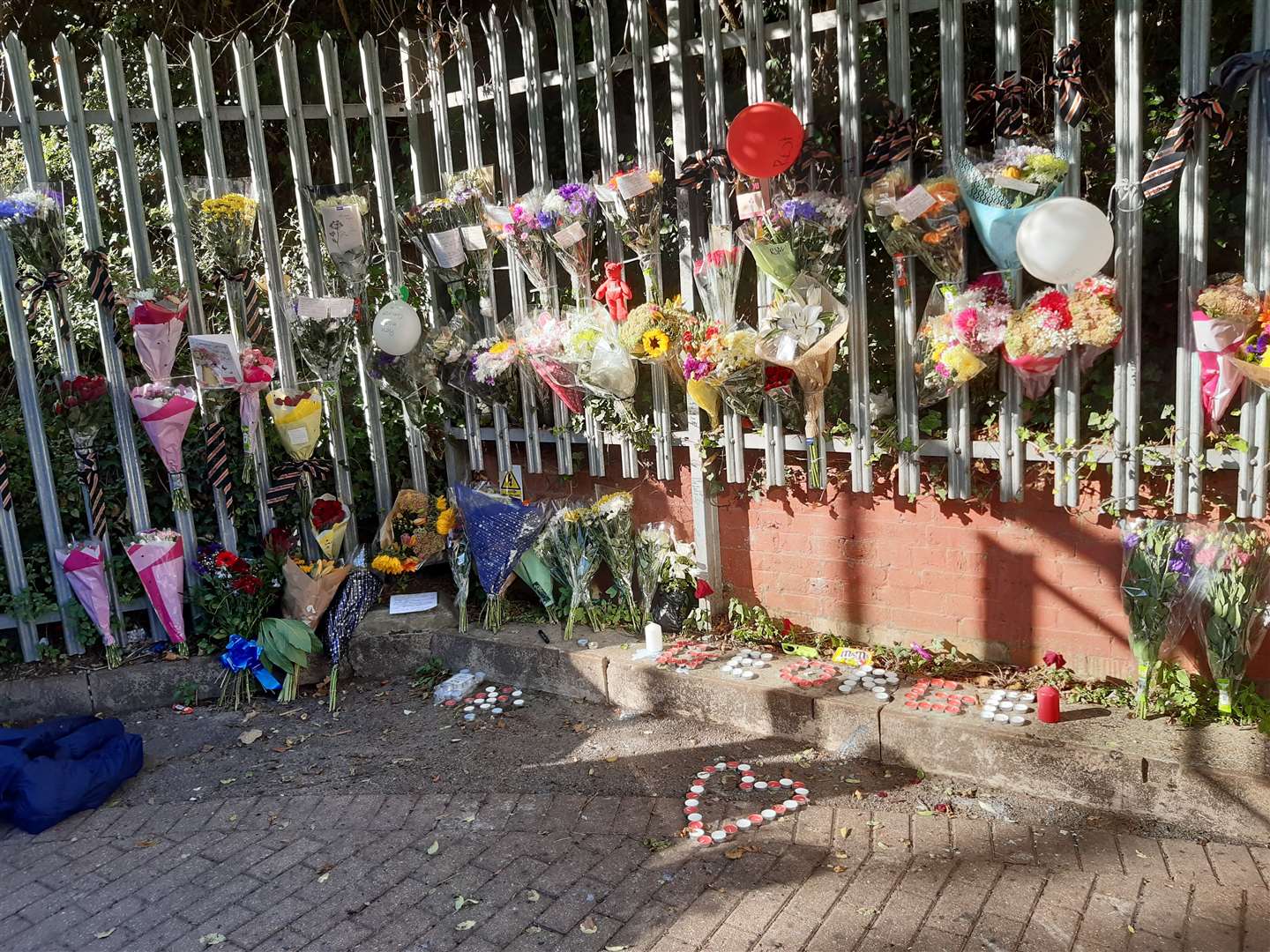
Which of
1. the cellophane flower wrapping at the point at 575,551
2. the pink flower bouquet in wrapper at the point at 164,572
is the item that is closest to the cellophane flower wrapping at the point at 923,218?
the cellophane flower wrapping at the point at 575,551

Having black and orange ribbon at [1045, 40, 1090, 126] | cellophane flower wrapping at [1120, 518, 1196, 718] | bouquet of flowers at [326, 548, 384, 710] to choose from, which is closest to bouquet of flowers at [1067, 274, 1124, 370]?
black and orange ribbon at [1045, 40, 1090, 126]

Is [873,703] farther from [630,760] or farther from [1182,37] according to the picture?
[1182,37]

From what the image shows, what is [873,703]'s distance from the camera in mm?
4422

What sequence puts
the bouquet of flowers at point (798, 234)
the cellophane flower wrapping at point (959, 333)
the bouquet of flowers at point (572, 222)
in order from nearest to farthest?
1. the cellophane flower wrapping at point (959, 333)
2. the bouquet of flowers at point (798, 234)
3. the bouquet of flowers at point (572, 222)

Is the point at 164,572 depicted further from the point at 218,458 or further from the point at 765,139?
the point at 765,139

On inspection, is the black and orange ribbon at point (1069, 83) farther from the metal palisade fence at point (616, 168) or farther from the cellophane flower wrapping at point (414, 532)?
the cellophane flower wrapping at point (414, 532)

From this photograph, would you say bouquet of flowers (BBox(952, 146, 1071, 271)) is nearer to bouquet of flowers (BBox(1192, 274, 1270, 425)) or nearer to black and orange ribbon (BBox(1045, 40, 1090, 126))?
black and orange ribbon (BBox(1045, 40, 1090, 126))

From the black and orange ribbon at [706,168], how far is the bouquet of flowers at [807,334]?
25.3 inches

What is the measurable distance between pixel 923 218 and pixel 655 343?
130 centimetres

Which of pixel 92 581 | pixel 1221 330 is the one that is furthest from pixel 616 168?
pixel 92 581

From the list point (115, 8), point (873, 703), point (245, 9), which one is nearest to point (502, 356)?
point (873, 703)

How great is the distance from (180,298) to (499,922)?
12.0 ft

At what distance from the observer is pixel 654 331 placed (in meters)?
4.86

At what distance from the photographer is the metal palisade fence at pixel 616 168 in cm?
396
